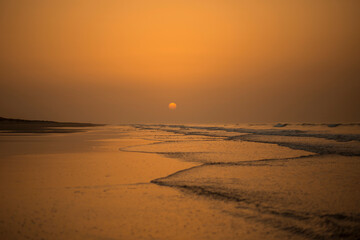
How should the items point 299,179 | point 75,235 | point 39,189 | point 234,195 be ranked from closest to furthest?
point 75,235, point 234,195, point 39,189, point 299,179

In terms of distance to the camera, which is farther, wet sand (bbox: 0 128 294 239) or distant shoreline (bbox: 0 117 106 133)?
distant shoreline (bbox: 0 117 106 133)

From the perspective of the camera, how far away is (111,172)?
29.2 feet

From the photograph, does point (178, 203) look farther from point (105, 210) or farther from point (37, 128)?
point (37, 128)

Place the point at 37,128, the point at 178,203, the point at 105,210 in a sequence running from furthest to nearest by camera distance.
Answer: the point at 37,128 → the point at 178,203 → the point at 105,210

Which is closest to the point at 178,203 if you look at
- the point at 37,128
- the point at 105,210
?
the point at 105,210

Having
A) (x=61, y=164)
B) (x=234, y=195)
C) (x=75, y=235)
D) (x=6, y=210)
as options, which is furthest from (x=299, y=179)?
(x=61, y=164)

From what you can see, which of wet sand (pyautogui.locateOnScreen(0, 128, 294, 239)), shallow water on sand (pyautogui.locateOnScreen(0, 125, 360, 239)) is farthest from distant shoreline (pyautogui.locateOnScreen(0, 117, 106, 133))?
wet sand (pyautogui.locateOnScreen(0, 128, 294, 239))

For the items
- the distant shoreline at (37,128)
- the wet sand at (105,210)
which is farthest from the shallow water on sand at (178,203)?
the distant shoreline at (37,128)

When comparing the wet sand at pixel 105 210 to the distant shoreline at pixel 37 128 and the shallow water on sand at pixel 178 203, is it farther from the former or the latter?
the distant shoreline at pixel 37 128

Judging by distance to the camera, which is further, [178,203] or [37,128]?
[37,128]

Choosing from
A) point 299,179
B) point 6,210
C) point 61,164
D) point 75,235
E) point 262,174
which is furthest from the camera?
point 61,164

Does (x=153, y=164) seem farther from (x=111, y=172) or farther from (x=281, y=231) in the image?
(x=281, y=231)

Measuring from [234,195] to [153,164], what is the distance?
4.96 meters

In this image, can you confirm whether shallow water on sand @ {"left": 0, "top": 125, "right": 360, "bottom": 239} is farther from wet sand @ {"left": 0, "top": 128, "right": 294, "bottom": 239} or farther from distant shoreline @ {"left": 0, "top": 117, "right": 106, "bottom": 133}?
distant shoreline @ {"left": 0, "top": 117, "right": 106, "bottom": 133}
